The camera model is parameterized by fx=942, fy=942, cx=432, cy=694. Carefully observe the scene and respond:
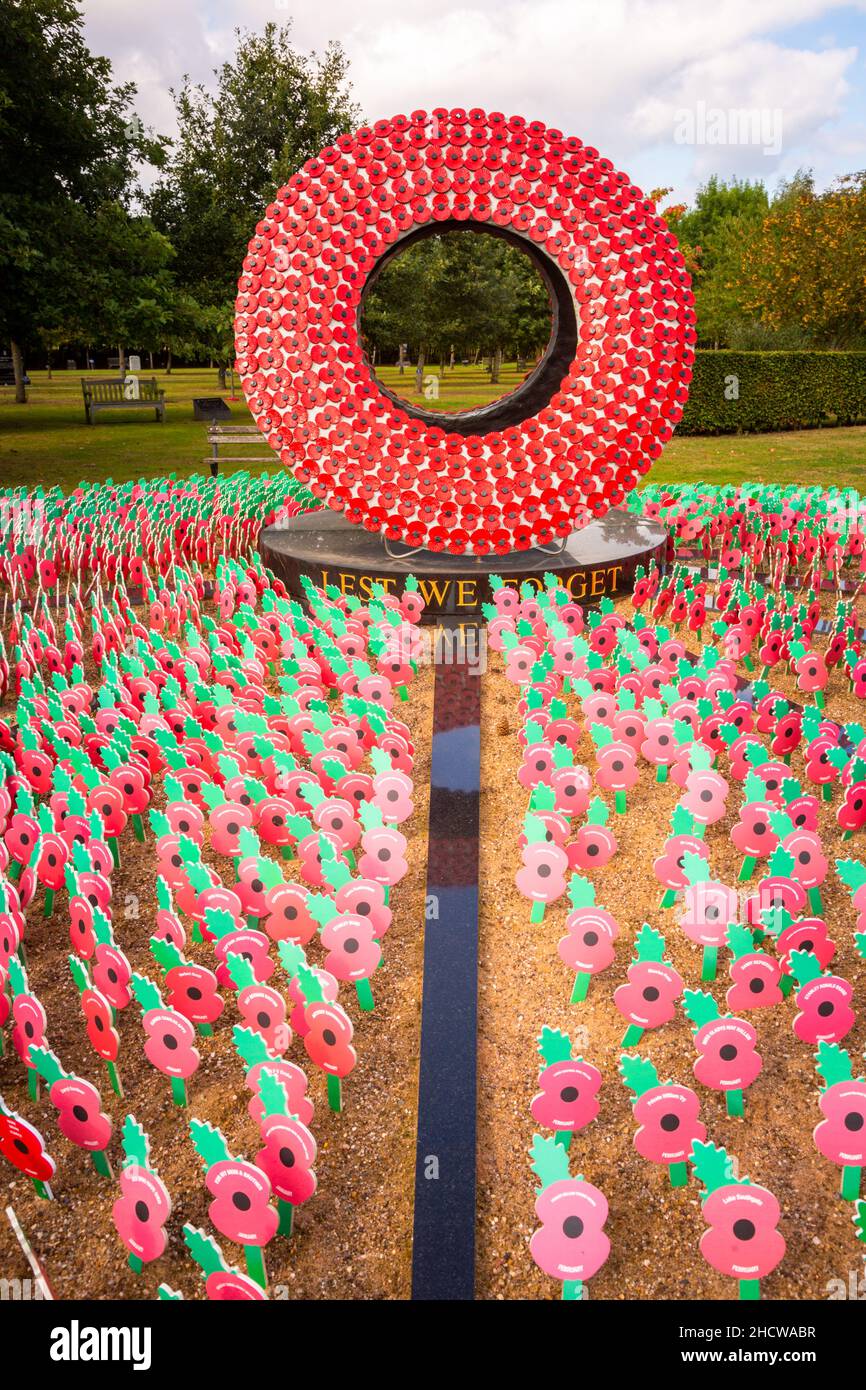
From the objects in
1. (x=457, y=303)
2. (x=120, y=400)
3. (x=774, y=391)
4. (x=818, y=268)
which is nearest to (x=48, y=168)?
(x=120, y=400)

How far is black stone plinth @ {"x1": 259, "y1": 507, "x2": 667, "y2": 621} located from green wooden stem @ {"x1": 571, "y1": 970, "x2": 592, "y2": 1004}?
4.94m

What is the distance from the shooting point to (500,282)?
116 ft

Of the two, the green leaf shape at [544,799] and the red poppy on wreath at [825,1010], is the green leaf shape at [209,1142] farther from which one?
the green leaf shape at [544,799]

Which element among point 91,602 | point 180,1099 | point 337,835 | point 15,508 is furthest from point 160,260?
point 180,1099

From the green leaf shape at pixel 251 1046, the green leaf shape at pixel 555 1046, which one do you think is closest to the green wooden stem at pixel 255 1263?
the green leaf shape at pixel 251 1046

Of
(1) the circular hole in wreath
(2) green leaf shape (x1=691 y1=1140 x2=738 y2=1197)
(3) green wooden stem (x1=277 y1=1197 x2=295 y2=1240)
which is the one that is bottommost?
(3) green wooden stem (x1=277 y1=1197 x2=295 y2=1240)

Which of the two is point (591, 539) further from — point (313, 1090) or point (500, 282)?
point (500, 282)

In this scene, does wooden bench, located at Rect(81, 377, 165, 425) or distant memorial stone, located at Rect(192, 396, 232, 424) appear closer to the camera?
distant memorial stone, located at Rect(192, 396, 232, 424)

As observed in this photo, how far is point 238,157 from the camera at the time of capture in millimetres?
30797

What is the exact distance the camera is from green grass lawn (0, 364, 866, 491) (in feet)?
63.4

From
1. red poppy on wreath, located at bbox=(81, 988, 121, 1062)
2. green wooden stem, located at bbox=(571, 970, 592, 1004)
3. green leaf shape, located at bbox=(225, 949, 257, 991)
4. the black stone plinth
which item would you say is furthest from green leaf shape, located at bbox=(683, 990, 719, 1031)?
the black stone plinth

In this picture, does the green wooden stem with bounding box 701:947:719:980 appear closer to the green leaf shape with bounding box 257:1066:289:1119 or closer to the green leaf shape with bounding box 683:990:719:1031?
the green leaf shape with bounding box 683:990:719:1031

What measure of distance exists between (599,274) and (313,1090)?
7.50 metres

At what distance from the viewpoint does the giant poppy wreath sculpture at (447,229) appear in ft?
27.5
